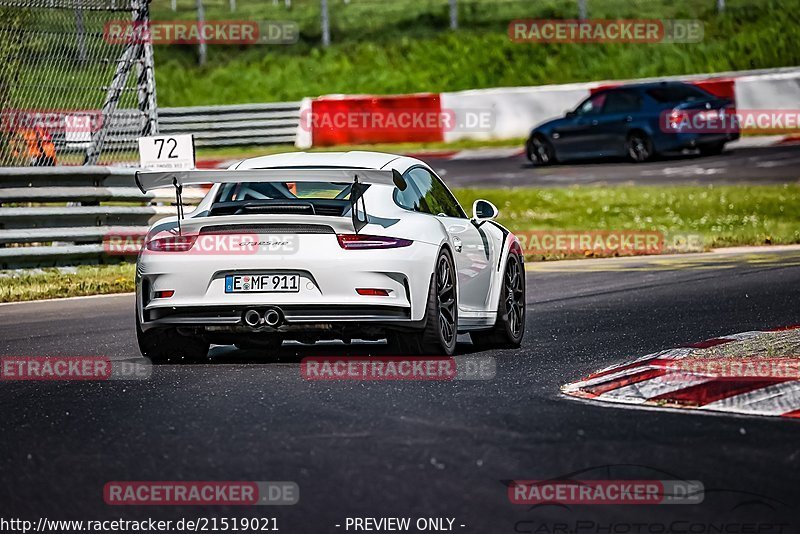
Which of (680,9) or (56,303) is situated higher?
(680,9)

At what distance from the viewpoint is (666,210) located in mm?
22391

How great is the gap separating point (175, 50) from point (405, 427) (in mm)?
43088

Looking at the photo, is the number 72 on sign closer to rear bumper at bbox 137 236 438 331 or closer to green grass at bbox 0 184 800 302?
green grass at bbox 0 184 800 302

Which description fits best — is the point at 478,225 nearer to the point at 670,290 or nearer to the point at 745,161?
the point at 670,290

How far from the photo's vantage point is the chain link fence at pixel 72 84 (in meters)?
16.3

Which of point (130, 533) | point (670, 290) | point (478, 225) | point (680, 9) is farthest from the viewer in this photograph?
point (680, 9)

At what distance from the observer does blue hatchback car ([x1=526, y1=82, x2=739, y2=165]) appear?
28.5 m

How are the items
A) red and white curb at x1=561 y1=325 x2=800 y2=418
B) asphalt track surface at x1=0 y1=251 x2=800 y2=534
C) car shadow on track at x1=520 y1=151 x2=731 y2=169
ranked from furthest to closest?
car shadow on track at x1=520 y1=151 x2=731 y2=169 → red and white curb at x1=561 y1=325 x2=800 y2=418 → asphalt track surface at x1=0 y1=251 x2=800 y2=534

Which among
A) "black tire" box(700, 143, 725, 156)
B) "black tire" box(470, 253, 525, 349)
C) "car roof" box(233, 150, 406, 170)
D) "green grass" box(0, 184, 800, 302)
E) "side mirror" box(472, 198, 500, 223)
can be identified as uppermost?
"car roof" box(233, 150, 406, 170)

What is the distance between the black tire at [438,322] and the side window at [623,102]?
65.9ft

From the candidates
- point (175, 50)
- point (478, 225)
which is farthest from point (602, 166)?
point (175, 50)

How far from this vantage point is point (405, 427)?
276 inches

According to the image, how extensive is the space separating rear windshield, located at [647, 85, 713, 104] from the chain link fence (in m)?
13.0

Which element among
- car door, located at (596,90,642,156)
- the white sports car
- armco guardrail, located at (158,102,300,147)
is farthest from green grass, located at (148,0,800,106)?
the white sports car
